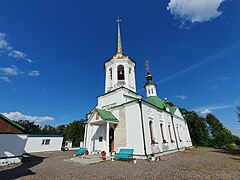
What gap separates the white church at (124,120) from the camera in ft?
37.3

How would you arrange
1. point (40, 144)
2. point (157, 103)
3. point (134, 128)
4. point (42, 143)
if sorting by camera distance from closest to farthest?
point (134, 128)
point (157, 103)
point (40, 144)
point (42, 143)

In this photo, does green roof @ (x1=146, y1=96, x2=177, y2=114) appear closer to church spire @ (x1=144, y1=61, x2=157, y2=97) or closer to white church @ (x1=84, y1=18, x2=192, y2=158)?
white church @ (x1=84, y1=18, x2=192, y2=158)

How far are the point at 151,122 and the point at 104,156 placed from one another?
5910mm

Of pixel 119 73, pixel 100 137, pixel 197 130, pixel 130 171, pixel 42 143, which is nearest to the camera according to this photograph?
pixel 130 171

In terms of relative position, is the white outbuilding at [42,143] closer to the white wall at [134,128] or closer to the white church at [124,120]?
the white church at [124,120]

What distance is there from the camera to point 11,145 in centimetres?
977

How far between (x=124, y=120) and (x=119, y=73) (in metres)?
7.17

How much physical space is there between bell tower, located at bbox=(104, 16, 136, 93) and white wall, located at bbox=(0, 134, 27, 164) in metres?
10.0

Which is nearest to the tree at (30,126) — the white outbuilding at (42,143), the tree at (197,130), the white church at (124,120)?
the white outbuilding at (42,143)

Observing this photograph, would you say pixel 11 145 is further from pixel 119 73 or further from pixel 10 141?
pixel 119 73

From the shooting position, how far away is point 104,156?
10.5 meters

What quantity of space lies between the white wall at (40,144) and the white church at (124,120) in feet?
41.8

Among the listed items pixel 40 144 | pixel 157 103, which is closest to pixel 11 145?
pixel 40 144

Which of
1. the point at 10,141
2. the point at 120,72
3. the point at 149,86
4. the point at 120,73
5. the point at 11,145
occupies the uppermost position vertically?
the point at 149,86
